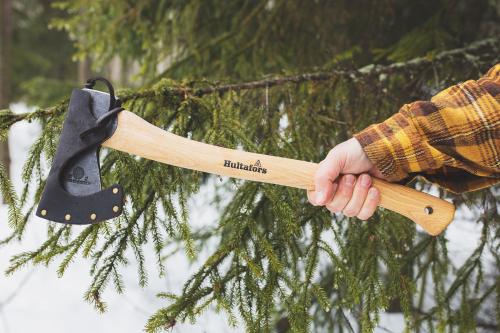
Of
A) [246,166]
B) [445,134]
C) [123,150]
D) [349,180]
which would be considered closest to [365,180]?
[349,180]

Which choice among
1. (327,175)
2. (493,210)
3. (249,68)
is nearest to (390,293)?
(493,210)

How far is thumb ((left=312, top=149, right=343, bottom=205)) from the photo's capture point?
5.45ft

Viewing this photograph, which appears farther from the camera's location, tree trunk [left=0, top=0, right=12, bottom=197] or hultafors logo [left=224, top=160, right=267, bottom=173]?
tree trunk [left=0, top=0, right=12, bottom=197]

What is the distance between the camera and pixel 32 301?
3902 mm

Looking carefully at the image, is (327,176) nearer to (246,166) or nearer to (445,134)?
(246,166)

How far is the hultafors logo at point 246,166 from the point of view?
65.0 inches

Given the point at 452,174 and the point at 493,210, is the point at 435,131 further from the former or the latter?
the point at 493,210

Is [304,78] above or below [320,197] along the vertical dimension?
above

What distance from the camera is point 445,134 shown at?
1.59 meters

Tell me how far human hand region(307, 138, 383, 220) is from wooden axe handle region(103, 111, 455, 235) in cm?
4

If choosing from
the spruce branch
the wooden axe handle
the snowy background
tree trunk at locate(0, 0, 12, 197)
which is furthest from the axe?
tree trunk at locate(0, 0, 12, 197)

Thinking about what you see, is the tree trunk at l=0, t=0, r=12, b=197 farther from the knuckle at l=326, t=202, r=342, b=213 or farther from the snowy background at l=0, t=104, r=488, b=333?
the knuckle at l=326, t=202, r=342, b=213

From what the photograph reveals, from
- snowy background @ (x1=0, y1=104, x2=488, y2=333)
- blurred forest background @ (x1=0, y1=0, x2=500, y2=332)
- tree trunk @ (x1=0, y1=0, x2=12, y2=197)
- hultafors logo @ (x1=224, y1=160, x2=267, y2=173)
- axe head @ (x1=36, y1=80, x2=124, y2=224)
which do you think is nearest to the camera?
axe head @ (x1=36, y1=80, x2=124, y2=224)

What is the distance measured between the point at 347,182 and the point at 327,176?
0.34 feet
